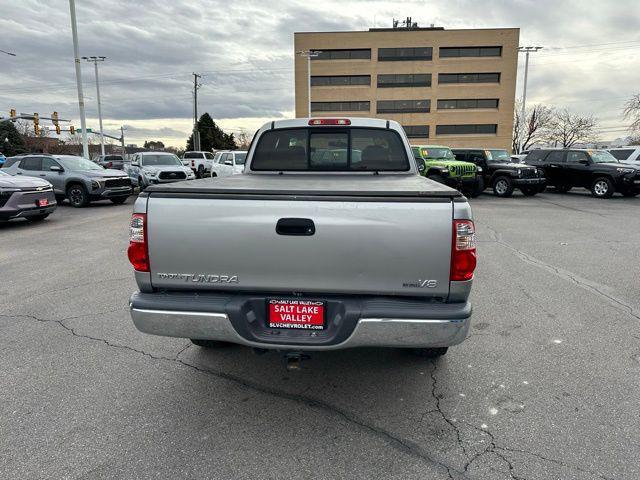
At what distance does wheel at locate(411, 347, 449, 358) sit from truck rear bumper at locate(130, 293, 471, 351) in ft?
2.99

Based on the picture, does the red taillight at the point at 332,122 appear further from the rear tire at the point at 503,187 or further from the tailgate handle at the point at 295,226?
Answer: the rear tire at the point at 503,187

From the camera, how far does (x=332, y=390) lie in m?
3.25

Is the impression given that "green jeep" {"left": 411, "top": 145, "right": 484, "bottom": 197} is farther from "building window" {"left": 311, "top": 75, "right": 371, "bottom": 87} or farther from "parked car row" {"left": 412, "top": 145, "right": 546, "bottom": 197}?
"building window" {"left": 311, "top": 75, "right": 371, "bottom": 87}

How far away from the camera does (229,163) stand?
20281 millimetres

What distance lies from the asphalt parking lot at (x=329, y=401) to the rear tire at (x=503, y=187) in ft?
43.3

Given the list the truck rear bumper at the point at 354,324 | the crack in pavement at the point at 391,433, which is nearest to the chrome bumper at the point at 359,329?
the truck rear bumper at the point at 354,324

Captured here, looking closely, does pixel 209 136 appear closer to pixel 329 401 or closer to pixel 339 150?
pixel 339 150

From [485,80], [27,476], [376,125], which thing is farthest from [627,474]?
[485,80]

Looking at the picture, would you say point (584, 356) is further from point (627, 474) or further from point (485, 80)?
point (485, 80)

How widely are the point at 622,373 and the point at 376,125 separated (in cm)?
328

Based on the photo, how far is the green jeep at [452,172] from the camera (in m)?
16.0

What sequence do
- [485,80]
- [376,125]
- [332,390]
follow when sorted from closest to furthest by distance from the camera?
[332,390] < [376,125] < [485,80]

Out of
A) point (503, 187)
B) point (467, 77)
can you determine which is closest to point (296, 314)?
point (503, 187)

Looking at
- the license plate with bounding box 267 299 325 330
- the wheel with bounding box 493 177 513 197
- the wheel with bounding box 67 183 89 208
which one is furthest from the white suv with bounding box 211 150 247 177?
the license plate with bounding box 267 299 325 330
